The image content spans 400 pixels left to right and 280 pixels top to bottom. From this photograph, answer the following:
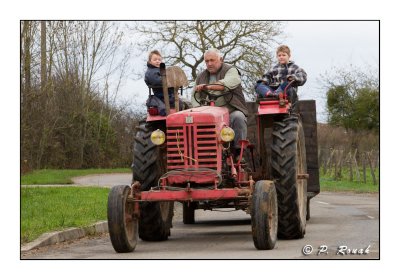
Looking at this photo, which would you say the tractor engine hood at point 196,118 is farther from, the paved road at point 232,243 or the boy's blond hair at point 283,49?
the boy's blond hair at point 283,49

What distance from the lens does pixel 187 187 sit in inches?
508

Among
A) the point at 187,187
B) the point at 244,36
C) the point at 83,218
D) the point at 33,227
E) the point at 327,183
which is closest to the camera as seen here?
the point at 187,187

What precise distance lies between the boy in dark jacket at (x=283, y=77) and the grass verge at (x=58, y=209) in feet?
11.7

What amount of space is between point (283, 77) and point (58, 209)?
5531mm

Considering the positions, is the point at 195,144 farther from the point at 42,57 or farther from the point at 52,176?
the point at 52,176

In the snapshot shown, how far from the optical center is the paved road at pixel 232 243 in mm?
12391

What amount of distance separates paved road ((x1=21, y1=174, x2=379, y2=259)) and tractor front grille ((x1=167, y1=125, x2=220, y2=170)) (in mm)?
1106

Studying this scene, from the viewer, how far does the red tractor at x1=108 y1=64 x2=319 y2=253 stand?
12.8 metres

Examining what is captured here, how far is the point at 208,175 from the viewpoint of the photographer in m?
13.2

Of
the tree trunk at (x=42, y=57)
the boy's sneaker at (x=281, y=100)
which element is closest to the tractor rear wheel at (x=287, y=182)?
the boy's sneaker at (x=281, y=100)

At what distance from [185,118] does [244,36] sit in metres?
27.5

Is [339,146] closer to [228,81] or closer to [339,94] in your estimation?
[339,94]

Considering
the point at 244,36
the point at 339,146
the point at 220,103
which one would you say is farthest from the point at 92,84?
the point at 220,103

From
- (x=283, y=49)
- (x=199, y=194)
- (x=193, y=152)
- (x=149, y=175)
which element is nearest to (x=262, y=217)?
(x=199, y=194)
